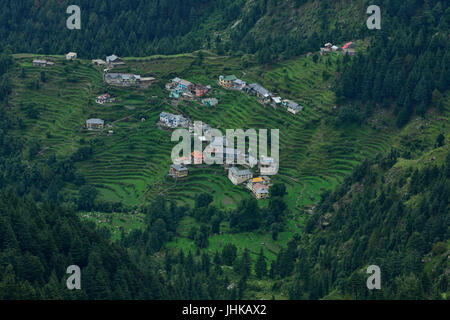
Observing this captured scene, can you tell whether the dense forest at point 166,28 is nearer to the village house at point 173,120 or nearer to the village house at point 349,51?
the village house at point 349,51

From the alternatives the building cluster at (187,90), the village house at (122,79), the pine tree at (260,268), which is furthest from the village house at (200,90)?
the pine tree at (260,268)

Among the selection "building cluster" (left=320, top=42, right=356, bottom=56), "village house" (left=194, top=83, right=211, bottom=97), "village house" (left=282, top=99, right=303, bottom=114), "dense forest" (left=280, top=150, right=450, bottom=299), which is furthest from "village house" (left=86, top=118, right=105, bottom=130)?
"dense forest" (left=280, top=150, right=450, bottom=299)

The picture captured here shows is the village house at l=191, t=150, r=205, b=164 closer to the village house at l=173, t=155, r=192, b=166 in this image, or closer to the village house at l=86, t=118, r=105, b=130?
the village house at l=173, t=155, r=192, b=166

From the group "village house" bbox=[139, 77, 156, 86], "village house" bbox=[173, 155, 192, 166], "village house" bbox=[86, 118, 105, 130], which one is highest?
"village house" bbox=[139, 77, 156, 86]

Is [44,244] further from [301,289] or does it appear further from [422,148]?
[422,148]

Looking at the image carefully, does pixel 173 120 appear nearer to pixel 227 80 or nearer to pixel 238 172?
pixel 227 80

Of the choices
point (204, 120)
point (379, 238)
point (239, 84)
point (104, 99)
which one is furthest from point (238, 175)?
point (104, 99)
